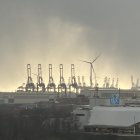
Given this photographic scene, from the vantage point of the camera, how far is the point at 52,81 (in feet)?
625

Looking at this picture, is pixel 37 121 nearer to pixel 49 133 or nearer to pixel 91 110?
pixel 49 133

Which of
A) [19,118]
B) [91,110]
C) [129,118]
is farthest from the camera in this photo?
[91,110]

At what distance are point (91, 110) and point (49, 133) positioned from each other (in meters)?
15.7

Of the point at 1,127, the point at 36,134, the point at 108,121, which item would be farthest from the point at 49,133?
the point at 108,121

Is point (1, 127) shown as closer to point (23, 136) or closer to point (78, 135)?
point (23, 136)

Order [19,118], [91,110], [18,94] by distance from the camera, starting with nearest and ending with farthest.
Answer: [19,118], [91,110], [18,94]

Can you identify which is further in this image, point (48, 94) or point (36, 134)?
point (48, 94)

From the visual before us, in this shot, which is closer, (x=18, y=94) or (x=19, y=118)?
(x=19, y=118)

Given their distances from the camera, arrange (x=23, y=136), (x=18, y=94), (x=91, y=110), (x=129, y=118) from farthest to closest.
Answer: (x=18, y=94), (x=91, y=110), (x=129, y=118), (x=23, y=136)

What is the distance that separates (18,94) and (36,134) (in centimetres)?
12819

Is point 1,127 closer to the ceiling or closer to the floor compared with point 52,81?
closer to the floor

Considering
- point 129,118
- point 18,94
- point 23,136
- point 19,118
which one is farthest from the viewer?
point 18,94

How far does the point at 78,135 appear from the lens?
2435 inches

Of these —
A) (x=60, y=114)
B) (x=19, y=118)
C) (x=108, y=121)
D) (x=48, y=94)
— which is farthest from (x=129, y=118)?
(x=48, y=94)
